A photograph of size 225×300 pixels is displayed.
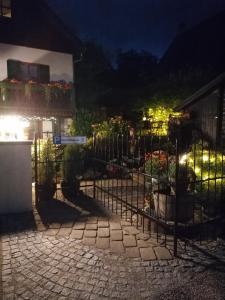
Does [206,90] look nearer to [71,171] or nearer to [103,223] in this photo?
[71,171]

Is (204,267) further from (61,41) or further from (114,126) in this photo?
(61,41)

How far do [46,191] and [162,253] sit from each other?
11.4 feet

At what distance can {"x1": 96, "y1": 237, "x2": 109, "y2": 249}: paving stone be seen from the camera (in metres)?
4.40

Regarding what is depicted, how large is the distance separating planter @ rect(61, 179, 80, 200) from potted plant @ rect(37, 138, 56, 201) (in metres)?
0.31

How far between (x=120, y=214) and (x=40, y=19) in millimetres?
11958

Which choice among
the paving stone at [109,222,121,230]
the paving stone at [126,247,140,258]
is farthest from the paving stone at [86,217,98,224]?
the paving stone at [126,247,140,258]

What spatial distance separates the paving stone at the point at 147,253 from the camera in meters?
4.05

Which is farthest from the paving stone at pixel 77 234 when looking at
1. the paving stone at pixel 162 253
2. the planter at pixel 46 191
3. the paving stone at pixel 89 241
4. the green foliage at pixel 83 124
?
the green foliage at pixel 83 124

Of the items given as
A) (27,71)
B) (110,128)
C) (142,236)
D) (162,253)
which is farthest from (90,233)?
(27,71)

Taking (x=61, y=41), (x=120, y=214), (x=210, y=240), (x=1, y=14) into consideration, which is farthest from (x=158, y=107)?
(x=210, y=240)

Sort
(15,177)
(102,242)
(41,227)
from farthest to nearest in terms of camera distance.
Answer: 1. (15,177)
2. (41,227)
3. (102,242)

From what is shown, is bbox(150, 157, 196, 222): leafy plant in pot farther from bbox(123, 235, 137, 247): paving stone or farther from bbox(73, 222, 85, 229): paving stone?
bbox(73, 222, 85, 229): paving stone

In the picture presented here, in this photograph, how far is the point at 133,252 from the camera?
Result: 4195 mm

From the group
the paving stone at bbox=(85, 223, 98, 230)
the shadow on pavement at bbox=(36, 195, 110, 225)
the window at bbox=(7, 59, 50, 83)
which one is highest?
the window at bbox=(7, 59, 50, 83)
